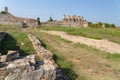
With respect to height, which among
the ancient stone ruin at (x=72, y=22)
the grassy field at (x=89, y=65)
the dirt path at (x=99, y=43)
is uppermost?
the ancient stone ruin at (x=72, y=22)

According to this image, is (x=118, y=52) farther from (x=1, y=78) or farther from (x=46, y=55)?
(x=1, y=78)

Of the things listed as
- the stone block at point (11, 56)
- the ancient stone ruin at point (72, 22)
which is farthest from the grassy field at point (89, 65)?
the ancient stone ruin at point (72, 22)

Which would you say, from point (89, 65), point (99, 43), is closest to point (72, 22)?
point (99, 43)

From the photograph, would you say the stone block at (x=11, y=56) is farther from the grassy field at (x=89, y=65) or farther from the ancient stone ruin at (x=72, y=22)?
the ancient stone ruin at (x=72, y=22)

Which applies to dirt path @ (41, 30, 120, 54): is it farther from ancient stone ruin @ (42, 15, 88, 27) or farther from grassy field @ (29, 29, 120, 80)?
ancient stone ruin @ (42, 15, 88, 27)

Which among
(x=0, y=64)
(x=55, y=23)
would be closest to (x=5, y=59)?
(x=0, y=64)

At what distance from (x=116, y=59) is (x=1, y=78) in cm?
1075

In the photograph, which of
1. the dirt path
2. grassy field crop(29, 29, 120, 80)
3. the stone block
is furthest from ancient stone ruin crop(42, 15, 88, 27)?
the stone block

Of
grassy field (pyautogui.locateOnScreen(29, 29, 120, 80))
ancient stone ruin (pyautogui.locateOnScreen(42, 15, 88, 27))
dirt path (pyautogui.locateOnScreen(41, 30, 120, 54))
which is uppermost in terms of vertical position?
ancient stone ruin (pyautogui.locateOnScreen(42, 15, 88, 27))

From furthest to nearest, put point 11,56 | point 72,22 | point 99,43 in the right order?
point 72,22 → point 99,43 → point 11,56

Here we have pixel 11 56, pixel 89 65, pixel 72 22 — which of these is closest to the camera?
pixel 11 56

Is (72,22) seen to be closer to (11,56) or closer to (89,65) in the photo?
(89,65)

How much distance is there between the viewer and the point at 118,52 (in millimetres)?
19141

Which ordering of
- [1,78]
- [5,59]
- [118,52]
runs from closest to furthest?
[1,78] < [5,59] < [118,52]
